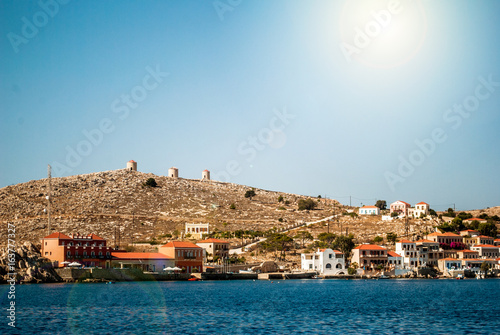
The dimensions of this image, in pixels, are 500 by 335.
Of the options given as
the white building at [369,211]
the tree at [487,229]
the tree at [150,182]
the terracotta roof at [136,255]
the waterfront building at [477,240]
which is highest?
the tree at [150,182]

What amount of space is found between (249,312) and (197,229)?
84.6 m

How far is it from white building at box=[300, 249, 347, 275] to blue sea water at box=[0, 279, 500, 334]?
116 ft

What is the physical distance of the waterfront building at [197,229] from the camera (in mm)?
134375

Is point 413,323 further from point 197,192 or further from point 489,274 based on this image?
point 197,192

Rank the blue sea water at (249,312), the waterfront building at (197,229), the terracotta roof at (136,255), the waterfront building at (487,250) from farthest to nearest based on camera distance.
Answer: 1. the waterfront building at (197,229)
2. the waterfront building at (487,250)
3. the terracotta roof at (136,255)
4. the blue sea water at (249,312)

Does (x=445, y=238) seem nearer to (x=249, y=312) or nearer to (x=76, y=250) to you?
(x=76, y=250)

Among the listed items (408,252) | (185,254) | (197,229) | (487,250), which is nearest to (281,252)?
(197,229)

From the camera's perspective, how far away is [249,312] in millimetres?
52281

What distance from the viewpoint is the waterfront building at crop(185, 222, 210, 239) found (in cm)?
13438

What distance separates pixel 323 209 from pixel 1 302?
132479 mm

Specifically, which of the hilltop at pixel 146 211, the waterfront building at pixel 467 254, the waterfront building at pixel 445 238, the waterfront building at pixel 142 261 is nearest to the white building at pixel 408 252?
the waterfront building at pixel 445 238

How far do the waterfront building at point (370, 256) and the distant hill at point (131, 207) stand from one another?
36.3 m

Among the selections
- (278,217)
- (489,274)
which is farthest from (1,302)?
(278,217)

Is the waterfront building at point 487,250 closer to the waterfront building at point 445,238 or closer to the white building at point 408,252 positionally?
the waterfront building at point 445,238
